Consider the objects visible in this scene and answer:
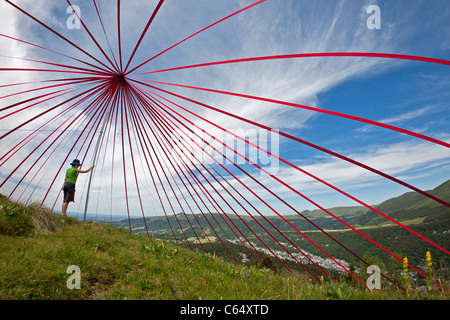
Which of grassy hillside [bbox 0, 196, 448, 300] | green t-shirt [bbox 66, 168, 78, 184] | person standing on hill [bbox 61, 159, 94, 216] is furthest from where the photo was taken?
green t-shirt [bbox 66, 168, 78, 184]

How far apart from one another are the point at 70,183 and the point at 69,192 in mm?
483

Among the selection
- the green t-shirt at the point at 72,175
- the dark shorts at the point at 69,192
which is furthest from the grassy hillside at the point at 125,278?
the green t-shirt at the point at 72,175

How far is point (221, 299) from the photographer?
3.72 metres

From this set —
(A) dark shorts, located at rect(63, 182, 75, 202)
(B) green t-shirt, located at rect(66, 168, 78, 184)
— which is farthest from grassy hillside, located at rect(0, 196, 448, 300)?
(B) green t-shirt, located at rect(66, 168, 78, 184)

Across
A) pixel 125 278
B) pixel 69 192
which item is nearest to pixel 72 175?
pixel 69 192

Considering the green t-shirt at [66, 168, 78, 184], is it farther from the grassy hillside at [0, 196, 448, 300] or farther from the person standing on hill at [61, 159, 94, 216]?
the grassy hillside at [0, 196, 448, 300]

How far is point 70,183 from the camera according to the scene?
11.2m

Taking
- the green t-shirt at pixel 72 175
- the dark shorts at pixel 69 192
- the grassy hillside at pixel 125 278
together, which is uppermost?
the green t-shirt at pixel 72 175

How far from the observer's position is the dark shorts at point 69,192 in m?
10.9

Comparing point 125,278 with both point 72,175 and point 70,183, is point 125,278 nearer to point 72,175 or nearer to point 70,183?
point 70,183

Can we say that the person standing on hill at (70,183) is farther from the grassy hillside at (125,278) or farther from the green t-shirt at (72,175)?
the grassy hillside at (125,278)

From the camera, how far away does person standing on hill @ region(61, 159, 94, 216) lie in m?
10.9
